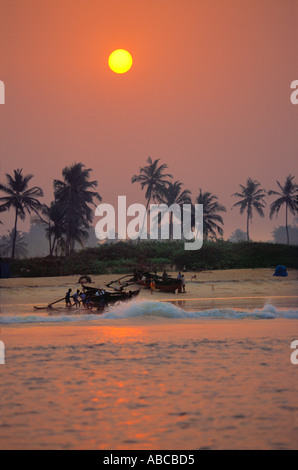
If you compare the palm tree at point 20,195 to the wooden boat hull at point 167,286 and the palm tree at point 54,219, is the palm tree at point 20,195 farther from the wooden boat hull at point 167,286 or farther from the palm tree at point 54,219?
the wooden boat hull at point 167,286

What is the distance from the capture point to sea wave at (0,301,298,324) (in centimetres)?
2048

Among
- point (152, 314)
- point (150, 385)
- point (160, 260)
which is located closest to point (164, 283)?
point (152, 314)

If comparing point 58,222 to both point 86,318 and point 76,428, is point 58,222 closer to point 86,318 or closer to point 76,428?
point 86,318

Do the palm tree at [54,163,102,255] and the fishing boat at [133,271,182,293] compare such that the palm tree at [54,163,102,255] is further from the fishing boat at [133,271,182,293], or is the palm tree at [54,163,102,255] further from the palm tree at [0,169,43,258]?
the fishing boat at [133,271,182,293]

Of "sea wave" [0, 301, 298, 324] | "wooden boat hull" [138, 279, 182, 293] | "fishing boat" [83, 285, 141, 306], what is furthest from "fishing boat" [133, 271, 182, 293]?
"sea wave" [0, 301, 298, 324]

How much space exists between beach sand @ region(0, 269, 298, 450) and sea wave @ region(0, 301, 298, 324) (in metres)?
1.04

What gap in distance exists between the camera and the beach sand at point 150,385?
6094 mm

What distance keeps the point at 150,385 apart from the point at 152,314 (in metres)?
13.5

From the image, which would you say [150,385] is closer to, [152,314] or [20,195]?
[152,314]

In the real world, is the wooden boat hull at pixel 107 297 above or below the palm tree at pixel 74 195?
below

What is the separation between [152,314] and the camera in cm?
2202

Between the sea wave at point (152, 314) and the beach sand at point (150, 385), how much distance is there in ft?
3.43

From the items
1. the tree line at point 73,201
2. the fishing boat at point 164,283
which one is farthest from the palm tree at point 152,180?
the fishing boat at point 164,283
